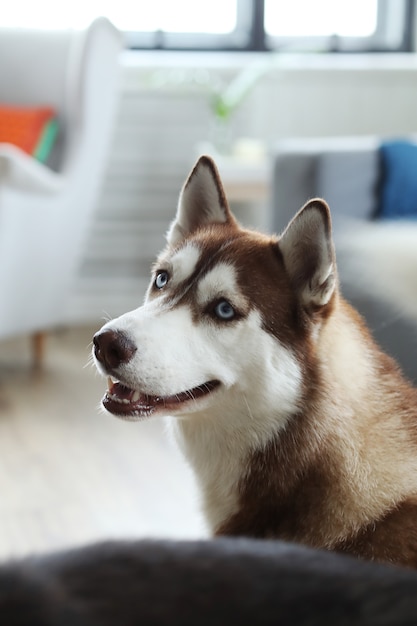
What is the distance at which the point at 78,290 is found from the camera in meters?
4.38

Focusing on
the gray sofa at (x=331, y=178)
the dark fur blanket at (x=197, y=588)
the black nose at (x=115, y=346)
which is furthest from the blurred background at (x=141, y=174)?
the dark fur blanket at (x=197, y=588)

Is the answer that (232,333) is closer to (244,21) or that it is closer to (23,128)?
(23,128)

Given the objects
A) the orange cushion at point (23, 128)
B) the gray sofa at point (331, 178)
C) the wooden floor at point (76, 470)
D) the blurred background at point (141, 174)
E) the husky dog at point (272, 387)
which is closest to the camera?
the husky dog at point (272, 387)

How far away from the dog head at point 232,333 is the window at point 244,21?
3.37 m

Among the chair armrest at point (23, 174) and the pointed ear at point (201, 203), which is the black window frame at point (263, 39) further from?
the pointed ear at point (201, 203)

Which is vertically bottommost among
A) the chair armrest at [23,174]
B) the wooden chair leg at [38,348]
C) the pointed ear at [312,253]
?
the wooden chair leg at [38,348]

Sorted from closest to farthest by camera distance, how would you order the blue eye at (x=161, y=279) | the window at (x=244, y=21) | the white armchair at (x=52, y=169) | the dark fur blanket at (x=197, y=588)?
the dark fur blanket at (x=197, y=588) → the blue eye at (x=161, y=279) → the white armchair at (x=52, y=169) → the window at (x=244, y=21)

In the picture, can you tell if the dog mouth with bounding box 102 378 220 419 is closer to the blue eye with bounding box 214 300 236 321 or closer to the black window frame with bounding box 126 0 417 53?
the blue eye with bounding box 214 300 236 321

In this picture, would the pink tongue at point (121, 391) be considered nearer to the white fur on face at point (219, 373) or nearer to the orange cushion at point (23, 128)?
the white fur on face at point (219, 373)

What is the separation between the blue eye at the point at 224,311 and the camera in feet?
3.91

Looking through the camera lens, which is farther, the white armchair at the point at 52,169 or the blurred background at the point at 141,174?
the white armchair at the point at 52,169

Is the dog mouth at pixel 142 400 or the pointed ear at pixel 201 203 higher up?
the pointed ear at pixel 201 203

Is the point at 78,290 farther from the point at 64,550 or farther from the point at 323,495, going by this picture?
Answer: the point at 64,550

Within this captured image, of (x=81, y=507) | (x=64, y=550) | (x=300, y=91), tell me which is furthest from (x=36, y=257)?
(x=64, y=550)
